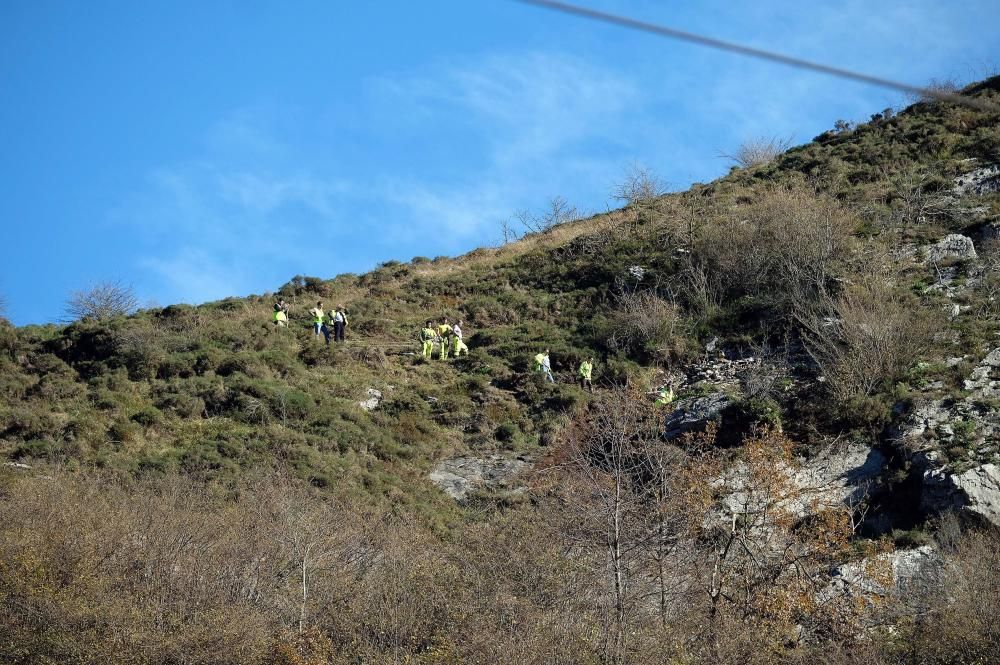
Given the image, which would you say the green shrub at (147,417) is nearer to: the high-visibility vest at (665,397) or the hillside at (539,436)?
the hillside at (539,436)

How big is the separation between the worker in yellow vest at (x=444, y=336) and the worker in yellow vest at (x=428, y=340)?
0.24m

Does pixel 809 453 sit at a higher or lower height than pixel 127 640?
higher

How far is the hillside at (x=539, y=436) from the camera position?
634 inches

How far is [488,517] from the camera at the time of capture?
Answer: 75.6ft

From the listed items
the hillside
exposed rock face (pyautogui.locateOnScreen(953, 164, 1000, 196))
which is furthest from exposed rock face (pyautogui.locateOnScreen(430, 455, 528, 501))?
exposed rock face (pyautogui.locateOnScreen(953, 164, 1000, 196))

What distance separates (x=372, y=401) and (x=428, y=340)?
15.5 feet

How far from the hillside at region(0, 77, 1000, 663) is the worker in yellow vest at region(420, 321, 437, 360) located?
49 cm

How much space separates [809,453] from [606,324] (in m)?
11.5

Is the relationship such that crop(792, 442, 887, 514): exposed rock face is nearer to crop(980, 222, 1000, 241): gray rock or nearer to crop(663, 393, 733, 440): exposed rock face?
crop(663, 393, 733, 440): exposed rock face

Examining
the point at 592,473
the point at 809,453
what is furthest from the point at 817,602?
the point at 809,453

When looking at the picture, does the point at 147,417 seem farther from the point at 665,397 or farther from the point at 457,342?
the point at 665,397

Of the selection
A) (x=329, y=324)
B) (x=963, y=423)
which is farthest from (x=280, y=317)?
(x=963, y=423)

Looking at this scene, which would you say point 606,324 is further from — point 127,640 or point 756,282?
point 127,640

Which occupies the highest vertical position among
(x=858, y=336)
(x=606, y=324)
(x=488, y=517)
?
(x=606, y=324)
